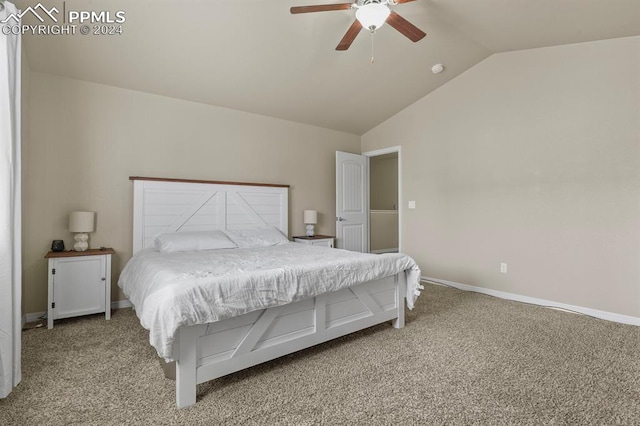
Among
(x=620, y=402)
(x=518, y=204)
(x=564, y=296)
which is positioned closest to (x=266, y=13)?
(x=518, y=204)

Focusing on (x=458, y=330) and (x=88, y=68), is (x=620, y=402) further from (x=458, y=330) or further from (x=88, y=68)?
(x=88, y=68)

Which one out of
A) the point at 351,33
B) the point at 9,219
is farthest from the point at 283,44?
the point at 9,219

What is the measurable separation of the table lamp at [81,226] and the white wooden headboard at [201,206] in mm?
414

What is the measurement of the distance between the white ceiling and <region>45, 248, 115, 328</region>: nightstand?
1.84 metres

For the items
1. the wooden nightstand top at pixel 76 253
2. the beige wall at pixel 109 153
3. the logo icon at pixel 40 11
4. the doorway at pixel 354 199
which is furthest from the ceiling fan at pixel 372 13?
the wooden nightstand top at pixel 76 253

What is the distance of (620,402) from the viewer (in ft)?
5.47

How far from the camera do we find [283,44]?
10.1ft

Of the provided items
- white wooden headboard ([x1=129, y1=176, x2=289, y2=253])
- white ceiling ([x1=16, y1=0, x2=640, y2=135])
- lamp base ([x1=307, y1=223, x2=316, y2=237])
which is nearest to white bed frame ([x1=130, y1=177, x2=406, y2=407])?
white wooden headboard ([x1=129, y1=176, x2=289, y2=253])

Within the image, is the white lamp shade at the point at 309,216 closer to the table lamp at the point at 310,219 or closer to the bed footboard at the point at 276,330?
→ the table lamp at the point at 310,219

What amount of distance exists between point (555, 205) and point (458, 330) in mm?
1850

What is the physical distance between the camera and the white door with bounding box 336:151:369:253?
5.05 meters

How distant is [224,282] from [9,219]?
130 cm

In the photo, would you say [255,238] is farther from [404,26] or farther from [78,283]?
[404,26]

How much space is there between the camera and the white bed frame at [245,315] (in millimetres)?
1721
